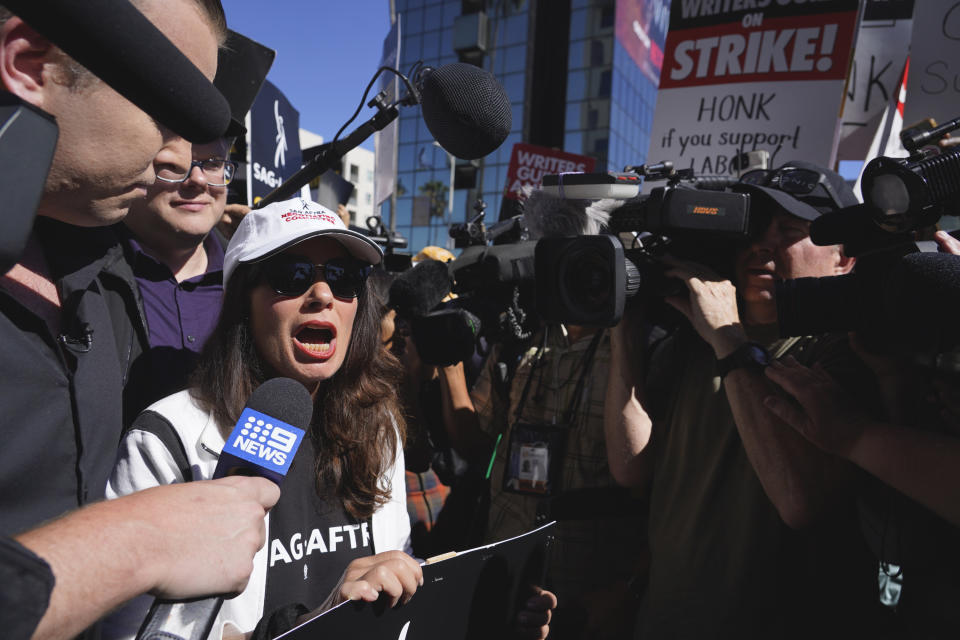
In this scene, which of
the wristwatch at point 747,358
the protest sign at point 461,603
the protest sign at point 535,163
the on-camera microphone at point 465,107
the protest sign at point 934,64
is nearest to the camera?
the protest sign at point 461,603

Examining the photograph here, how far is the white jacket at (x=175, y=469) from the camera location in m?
1.15

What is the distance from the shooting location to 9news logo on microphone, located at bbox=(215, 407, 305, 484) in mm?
911

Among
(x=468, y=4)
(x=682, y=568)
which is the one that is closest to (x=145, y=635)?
(x=682, y=568)

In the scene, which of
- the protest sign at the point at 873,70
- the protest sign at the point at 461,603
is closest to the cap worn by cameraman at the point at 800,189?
the protest sign at the point at 461,603

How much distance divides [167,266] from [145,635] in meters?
1.63

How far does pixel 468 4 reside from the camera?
101ft

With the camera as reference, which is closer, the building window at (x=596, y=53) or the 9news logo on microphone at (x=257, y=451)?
the 9news logo on microphone at (x=257, y=451)

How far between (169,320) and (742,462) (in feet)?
6.12

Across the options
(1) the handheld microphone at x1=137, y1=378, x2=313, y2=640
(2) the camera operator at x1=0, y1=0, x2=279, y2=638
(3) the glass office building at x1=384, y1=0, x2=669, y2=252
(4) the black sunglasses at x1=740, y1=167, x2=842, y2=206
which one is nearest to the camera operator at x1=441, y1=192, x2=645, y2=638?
(4) the black sunglasses at x1=740, y1=167, x2=842, y2=206

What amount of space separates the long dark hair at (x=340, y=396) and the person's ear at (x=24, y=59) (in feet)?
2.81

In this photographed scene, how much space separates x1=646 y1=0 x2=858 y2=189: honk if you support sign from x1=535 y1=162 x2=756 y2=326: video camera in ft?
5.57

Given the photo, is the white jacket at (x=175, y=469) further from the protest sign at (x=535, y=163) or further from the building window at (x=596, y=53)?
the building window at (x=596, y=53)

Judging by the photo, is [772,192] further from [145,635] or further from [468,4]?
[468,4]

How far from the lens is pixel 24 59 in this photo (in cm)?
75
